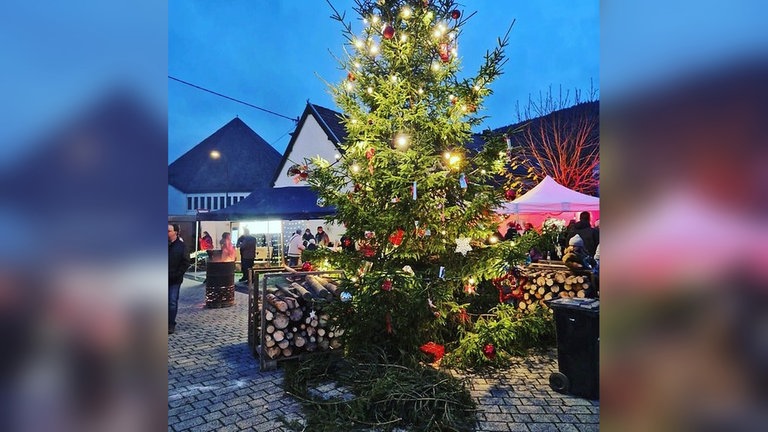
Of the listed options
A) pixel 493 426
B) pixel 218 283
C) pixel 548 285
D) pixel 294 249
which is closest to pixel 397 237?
pixel 493 426

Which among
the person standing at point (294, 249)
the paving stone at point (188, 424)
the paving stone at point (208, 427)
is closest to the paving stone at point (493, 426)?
the paving stone at point (208, 427)

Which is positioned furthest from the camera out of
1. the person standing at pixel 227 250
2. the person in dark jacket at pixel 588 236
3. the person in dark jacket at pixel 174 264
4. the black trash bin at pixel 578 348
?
the person standing at pixel 227 250

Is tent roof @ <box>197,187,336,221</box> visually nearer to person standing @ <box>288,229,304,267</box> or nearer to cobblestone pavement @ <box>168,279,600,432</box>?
person standing @ <box>288,229,304,267</box>

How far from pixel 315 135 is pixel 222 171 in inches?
806

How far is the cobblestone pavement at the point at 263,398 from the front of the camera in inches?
152

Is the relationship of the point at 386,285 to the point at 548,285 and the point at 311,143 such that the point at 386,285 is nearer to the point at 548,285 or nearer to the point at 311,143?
the point at 548,285

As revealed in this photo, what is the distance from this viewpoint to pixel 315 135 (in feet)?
66.0

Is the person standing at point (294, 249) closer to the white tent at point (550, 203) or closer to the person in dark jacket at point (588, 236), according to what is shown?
the white tent at point (550, 203)

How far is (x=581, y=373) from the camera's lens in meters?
4.43

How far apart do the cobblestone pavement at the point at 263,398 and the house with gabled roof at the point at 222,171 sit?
103ft

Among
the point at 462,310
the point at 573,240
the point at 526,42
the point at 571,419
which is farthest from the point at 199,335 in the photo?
the point at 526,42

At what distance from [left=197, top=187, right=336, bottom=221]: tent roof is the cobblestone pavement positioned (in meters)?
8.01
